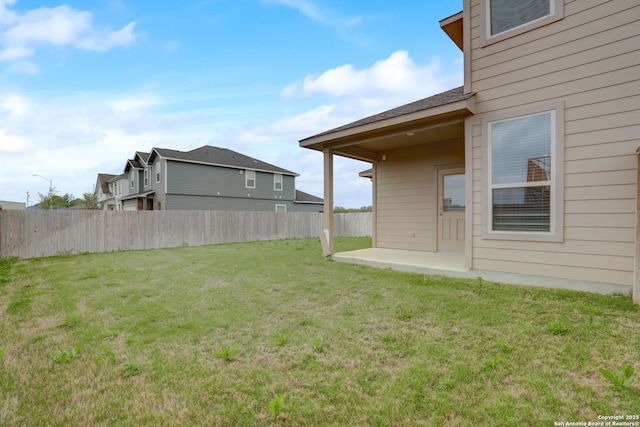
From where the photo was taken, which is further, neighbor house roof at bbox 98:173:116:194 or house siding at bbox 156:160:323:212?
neighbor house roof at bbox 98:173:116:194

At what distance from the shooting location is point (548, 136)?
4.17 m

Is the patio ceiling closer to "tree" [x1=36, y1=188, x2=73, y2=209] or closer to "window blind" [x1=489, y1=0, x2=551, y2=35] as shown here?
"window blind" [x1=489, y1=0, x2=551, y2=35]

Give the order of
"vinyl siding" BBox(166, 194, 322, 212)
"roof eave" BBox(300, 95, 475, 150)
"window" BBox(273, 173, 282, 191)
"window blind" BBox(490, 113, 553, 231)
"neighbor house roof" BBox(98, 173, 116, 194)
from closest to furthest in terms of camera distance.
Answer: "window blind" BBox(490, 113, 553, 231) → "roof eave" BBox(300, 95, 475, 150) → "vinyl siding" BBox(166, 194, 322, 212) → "window" BBox(273, 173, 282, 191) → "neighbor house roof" BBox(98, 173, 116, 194)

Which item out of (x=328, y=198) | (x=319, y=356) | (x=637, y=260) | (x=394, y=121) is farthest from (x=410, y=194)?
(x=319, y=356)

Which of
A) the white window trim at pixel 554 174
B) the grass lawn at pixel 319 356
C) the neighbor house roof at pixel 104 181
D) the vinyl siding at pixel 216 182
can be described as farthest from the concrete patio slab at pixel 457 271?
the neighbor house roof at pixel 104 181

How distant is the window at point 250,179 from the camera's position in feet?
70.8

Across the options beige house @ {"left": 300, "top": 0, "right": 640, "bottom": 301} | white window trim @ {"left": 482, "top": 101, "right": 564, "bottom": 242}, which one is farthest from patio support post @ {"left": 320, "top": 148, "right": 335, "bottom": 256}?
white window trim @ {"left": 482, "top": 101, "right": 564, "bottom": 242}

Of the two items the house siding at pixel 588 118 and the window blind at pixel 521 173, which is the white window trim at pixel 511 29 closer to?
the house siding at pixel 588 118

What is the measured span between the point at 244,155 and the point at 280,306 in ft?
71.3

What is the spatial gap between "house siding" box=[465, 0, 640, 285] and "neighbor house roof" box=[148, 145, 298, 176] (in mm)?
18280

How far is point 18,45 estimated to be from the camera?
8945mm

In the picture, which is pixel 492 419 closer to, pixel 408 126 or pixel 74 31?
pixel 408 126

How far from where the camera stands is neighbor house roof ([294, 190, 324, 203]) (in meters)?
25.2

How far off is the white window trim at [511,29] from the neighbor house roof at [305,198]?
2038cm
